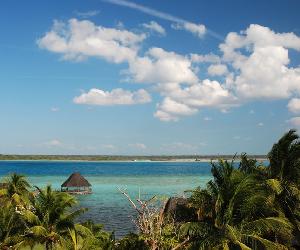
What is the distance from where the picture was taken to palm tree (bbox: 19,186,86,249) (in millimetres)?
28531

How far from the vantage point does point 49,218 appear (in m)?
29.4

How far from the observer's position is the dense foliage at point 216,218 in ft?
77.2

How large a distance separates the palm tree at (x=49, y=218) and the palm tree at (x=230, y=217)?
8522mm

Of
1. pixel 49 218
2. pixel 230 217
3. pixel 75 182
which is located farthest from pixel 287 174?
pixel 75 182

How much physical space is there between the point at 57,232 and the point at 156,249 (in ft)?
27.8

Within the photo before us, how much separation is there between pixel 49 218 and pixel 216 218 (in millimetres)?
11247

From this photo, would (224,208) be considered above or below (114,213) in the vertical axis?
above

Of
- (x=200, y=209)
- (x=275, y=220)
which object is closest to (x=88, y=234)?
(x=200, y=209)

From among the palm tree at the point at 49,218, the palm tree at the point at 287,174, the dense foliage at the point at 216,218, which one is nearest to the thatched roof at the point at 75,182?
the dense foliage at the point at 216,218

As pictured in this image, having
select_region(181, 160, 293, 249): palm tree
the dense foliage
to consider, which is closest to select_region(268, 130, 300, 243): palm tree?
the dense foliage

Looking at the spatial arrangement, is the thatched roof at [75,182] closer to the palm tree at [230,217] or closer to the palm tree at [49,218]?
the palm tree at [49,218]

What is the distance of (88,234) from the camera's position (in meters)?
28.6

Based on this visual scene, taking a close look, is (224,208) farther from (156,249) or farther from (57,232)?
(57,232)

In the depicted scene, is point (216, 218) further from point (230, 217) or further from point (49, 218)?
point (49, 218)
